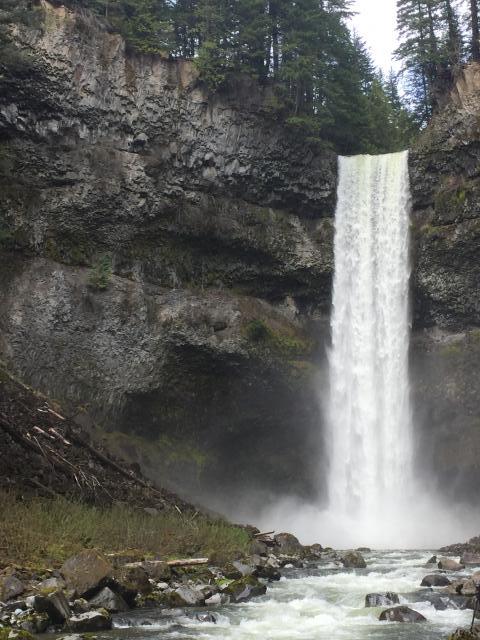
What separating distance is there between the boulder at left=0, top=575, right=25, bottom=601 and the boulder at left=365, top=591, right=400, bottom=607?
6.12m

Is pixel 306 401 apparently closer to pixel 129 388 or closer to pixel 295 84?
pixel 129 388

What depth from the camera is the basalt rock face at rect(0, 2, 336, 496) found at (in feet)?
91.4

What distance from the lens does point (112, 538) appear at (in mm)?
15195

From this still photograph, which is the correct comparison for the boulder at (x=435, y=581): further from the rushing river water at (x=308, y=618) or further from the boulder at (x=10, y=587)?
the boulder at (x=10, y=587)

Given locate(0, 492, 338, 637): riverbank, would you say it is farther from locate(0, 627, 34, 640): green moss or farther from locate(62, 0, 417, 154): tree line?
locate(62, 0, 417, 154): tree line

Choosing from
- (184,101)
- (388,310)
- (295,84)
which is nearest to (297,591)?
(388,310)

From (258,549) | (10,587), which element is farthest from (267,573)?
(10,587)

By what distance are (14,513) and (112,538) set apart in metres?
2.30

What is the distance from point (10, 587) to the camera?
10367mm

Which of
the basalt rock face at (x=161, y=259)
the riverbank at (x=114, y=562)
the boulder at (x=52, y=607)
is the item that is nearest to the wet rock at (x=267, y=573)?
the riverbank at (x=114, y=562)

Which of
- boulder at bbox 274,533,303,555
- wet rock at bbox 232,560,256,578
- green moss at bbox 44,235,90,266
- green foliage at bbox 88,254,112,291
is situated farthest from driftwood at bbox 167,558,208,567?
green moss at bbox 44,235,90,266

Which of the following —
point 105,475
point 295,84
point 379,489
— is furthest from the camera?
point 295,84

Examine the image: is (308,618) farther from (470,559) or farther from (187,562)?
(470,559)

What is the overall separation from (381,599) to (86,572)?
5.43 m
